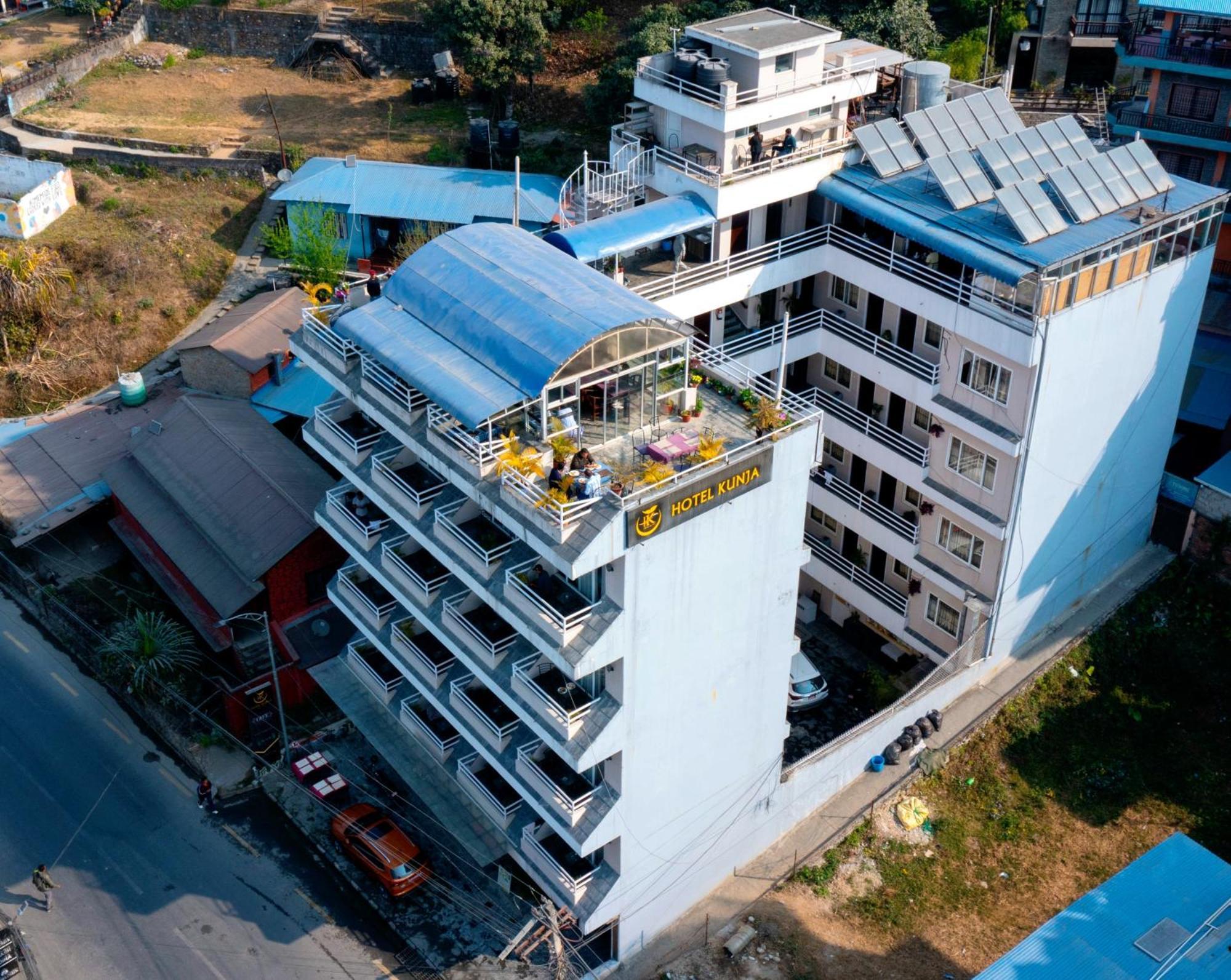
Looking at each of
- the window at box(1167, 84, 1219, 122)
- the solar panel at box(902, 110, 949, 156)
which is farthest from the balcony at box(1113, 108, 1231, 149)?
the solar panel at box(902, 110, 949, 156)

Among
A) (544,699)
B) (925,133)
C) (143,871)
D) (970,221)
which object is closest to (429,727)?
(544,699)

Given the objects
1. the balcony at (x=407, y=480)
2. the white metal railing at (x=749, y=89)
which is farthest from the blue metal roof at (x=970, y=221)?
the balcony at (x=407, y=480)

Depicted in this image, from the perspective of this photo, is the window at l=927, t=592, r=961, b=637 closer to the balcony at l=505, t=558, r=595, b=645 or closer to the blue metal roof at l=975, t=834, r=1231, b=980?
the blue metal roof at l=975, t=834, r=1231, b=980

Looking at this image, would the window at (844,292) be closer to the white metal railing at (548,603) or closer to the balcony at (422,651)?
the white metal railing at (548,603)

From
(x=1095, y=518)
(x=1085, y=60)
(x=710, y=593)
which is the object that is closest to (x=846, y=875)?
(x=710, y=593)

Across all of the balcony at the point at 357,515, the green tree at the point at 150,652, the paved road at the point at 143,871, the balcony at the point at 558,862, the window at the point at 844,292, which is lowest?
the paved road at the point at 143,871
